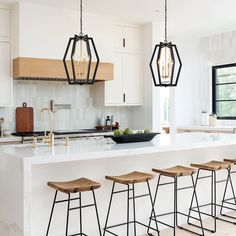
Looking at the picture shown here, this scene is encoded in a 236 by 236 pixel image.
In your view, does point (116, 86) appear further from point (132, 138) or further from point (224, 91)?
point (132, 138)

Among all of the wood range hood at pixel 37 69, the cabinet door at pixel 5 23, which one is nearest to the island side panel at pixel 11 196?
the wood range hood at pixel 37 69

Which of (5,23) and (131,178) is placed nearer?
(131,178)

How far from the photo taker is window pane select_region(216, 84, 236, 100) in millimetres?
6820

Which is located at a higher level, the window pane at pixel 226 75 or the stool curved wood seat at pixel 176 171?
the window pane at pixel 226 75

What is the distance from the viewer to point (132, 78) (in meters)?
6.20

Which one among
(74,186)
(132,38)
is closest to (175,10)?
(132,38)

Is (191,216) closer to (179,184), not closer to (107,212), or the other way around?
(179,184)

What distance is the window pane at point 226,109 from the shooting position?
6.80 m

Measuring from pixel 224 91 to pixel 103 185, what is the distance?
447 centimetres

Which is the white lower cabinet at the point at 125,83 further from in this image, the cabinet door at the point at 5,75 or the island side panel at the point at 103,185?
the island side panel at the point at 103,185

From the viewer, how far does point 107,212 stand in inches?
132

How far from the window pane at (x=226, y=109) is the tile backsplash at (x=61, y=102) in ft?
6.73

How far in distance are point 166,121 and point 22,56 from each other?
4.24 metres

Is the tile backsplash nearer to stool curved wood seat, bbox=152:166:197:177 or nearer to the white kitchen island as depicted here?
the white kitchen island
